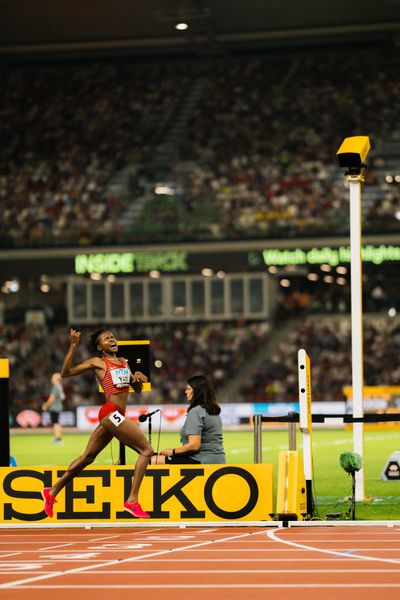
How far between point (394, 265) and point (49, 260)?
14.3m

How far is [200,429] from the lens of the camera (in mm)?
13844

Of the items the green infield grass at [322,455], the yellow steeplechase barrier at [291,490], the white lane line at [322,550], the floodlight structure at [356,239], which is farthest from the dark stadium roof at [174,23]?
the white lane line at [322,550]

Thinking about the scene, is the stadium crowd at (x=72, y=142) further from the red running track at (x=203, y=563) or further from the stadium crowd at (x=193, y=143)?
the red running track at (x=203, y=563)

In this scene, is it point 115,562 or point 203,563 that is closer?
point 203,563

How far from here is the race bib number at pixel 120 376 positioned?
41.1ft

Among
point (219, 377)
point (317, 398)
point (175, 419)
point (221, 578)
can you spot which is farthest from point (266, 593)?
point (219, 377)

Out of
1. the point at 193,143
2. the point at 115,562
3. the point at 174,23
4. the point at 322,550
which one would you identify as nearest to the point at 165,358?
the point at 193,143

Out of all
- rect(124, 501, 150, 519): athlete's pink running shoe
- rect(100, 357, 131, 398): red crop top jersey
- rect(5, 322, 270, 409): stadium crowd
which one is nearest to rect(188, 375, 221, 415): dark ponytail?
rect(100, 357, 131, 398): red crop top jersey

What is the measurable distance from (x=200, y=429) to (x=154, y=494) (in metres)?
0.86

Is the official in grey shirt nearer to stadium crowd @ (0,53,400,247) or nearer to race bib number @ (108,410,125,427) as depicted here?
race bib number @ (108,410,125,427)

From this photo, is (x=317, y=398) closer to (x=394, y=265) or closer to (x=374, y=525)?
(x=394, y=265)

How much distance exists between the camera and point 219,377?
161ft

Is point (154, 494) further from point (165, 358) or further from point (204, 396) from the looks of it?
point (165, 358)

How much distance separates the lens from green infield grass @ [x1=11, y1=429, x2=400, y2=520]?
15.4 m
